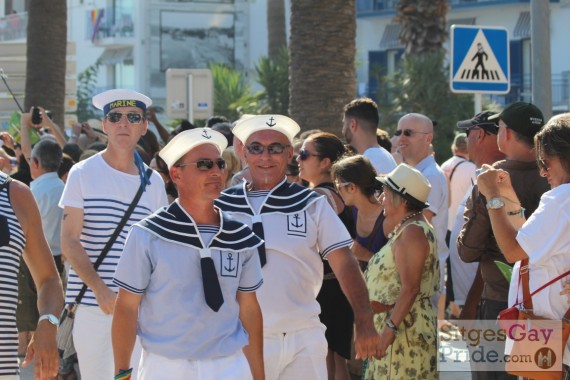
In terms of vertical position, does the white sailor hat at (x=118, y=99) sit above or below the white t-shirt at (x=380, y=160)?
above

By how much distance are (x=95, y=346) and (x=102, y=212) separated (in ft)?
2.75

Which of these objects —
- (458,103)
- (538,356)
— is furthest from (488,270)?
(458,103)

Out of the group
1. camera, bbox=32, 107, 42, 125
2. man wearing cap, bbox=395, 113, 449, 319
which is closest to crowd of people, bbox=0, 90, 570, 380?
man wearing cap, bbox=395, 113, 449, 319

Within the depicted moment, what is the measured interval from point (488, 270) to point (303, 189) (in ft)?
5.04

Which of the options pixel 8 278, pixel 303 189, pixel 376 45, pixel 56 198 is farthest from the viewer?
pixel 376 45

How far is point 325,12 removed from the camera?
1511cm

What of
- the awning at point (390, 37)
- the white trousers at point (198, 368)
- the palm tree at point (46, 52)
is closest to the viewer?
the white trousers at point (198, 368)

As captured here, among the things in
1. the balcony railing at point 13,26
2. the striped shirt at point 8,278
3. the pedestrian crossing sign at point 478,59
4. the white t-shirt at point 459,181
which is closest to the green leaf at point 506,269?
the striped shirt at point 8,278

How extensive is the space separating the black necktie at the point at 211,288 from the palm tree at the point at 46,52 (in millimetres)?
14554

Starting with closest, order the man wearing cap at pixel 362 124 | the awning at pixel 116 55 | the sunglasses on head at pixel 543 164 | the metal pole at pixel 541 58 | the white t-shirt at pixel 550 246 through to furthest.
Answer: the white t-shirt at pixel 550 246
the sunglasses on head at pixel 543 164
the man wearing cap at pixel 362 124
the metal pole at pixel 541 58
the awning at pixel 116 55

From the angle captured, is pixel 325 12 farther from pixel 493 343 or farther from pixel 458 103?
pixel 458 103

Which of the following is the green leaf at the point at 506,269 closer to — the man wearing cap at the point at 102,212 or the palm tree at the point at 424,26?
the man wearing cap at the point at 102,212

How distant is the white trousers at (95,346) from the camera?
688 cm

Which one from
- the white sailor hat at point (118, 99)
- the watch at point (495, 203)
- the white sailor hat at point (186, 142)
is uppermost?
the white sailor hat at point (118, 99)
